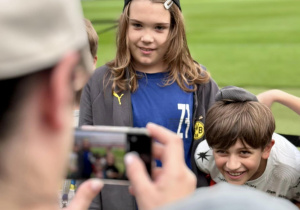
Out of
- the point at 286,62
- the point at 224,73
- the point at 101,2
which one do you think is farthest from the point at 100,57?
the point at 101,2

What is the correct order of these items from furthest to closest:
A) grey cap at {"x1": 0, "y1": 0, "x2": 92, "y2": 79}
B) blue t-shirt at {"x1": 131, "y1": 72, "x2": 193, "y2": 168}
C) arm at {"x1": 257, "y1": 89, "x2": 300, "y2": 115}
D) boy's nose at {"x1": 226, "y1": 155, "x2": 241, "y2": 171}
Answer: arm at {"x1": 257, "y1": 89, "x2": 300, "y2": 115} → blue t-shirt at {"x1": 131, "y1": 72, "x2": 193, "y2": 168} → boy's nose at {"x1": 226, "y1": 155, "x2": 241, "y2": 171} → grey cap at {"x1": 0, "y1": 0, "x2": 92, "y2": 79}

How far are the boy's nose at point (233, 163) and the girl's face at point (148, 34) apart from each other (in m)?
0.63

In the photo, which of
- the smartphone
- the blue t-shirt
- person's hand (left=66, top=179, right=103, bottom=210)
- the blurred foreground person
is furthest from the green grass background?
the blurred foreground person

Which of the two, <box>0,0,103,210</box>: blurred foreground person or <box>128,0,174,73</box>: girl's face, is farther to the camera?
<box>128,0,174,73</box>: girl's face

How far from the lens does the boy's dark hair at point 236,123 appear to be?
9.15 ft

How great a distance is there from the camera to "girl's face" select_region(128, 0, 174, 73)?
294 cm

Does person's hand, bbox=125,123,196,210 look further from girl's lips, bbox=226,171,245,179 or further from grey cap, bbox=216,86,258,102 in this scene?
grey cap, bbox=216,86,258,102

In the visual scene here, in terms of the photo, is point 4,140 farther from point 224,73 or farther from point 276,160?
point 224,73

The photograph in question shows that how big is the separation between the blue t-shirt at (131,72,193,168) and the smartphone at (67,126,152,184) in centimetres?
163

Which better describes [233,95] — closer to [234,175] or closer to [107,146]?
[234,175]

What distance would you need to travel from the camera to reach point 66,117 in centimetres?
75

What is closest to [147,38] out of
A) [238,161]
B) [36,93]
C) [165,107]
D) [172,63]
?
[172,63]

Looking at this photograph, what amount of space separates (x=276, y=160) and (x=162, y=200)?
79.4 inches

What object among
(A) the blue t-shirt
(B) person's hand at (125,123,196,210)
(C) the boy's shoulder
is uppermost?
(B) person's hand at (125,123,196,210)
